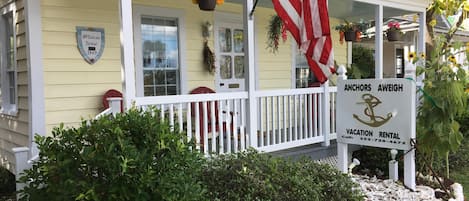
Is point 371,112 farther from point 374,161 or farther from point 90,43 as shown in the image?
point 90,43

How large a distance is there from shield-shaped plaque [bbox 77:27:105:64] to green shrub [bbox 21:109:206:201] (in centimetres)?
239

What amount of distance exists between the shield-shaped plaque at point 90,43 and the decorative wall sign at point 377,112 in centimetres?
306

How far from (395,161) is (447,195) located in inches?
25.7

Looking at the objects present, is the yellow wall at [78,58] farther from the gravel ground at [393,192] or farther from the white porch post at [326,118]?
the gravel ground at [393,192]

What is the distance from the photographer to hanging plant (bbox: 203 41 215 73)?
262 inches

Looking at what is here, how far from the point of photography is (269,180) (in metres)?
3.39

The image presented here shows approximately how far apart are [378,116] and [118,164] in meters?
3.11

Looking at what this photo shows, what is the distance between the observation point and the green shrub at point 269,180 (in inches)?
129

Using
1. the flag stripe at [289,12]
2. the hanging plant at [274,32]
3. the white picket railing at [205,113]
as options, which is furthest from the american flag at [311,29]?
the hanging plant at [274,32]

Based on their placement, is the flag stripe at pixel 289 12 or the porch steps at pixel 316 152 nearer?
the flag stripe at pixel 289 12

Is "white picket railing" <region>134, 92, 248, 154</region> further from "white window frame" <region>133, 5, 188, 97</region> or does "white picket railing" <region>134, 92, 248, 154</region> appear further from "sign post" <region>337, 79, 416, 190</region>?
"sign post" <region>337, 79, 416, 190</region>

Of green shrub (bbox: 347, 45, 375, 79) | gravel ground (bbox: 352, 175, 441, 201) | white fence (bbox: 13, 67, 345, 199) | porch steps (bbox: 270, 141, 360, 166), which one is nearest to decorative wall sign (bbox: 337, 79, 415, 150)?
white fence (bbox: 13, 67, 345, 199)

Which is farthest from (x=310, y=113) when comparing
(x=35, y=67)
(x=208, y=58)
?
(x=35, y=67)

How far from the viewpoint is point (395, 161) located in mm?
5020
